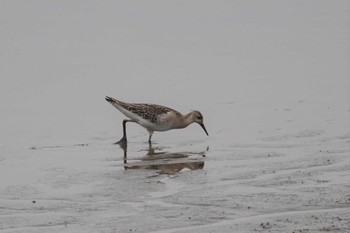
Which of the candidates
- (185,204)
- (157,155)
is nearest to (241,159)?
(157,155)

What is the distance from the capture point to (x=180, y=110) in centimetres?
1966

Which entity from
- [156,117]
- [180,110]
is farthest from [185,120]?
[180,110]

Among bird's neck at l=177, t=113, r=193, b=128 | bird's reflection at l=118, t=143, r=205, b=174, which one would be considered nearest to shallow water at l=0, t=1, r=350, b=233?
bird's reflection at l=118, t=143, r=205, b=174

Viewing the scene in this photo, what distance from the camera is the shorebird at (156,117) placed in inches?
654

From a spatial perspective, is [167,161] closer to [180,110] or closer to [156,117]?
[156,117]

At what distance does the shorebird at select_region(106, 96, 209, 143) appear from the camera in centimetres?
1660

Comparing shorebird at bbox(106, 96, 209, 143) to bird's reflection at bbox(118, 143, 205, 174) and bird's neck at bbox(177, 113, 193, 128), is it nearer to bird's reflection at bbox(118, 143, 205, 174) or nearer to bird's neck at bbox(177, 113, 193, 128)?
bird's neck at bbox(177, 113, 193, 128)

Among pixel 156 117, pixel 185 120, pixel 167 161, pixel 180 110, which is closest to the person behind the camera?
pixel 167 161

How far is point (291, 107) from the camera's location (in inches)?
760

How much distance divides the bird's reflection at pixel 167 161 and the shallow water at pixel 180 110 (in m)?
0.03

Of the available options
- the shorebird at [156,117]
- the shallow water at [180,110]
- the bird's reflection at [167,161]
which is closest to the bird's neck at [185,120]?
the shorebird at [156,117]

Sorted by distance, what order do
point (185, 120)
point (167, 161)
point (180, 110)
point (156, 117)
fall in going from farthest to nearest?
point (180, 110) < point (185, 120) < point (156, 117) < point (167, 161)

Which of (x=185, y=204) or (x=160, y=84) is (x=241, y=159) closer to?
(x=185, y=204)

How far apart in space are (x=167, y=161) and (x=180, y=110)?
5714 mm
